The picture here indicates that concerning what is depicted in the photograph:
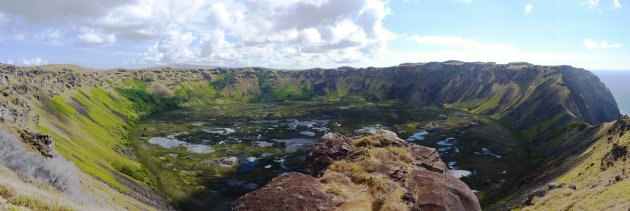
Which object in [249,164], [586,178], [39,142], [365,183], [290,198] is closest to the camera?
[290,198]

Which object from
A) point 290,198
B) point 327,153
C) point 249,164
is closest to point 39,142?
point 327,153

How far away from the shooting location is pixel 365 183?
38.8 metres

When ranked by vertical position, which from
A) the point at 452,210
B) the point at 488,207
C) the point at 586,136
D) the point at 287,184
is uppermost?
the point at 287,184

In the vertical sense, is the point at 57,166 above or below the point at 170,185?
above

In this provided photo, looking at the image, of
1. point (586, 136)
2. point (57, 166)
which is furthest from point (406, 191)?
point (586, 136)

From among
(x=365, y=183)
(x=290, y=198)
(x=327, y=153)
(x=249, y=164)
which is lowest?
(x=249, y=164)

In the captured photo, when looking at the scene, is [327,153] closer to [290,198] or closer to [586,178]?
[290,198]

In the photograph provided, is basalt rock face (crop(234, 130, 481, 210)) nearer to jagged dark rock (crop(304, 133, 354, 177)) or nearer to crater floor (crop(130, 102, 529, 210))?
jagged dark rock (crop(304, 133, 354, 177))

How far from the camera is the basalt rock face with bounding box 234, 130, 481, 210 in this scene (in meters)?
34.4

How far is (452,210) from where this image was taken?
36344mm

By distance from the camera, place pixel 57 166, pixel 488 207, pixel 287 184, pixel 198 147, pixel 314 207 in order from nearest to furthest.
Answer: pixel 314 207 < pixel 287 184 < pixel 57 166 < pixel 488 207 < pixel 198 147

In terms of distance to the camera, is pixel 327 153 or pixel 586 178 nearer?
pixel 327 153

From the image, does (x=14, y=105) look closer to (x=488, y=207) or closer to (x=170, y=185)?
(x=170, y=185)

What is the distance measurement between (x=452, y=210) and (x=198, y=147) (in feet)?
543
